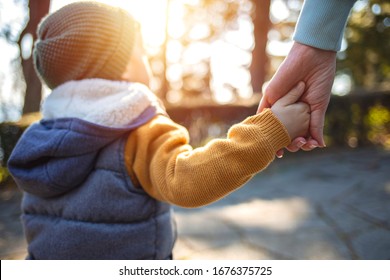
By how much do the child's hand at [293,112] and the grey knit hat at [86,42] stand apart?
0.71 metres

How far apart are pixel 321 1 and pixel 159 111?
68 centimetres

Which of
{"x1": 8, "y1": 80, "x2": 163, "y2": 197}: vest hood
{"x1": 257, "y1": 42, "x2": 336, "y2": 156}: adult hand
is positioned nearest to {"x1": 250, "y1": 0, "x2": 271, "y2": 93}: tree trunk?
{"x1": 8, "y1": 80, "x2": 163, "y2": 197}: vest hood

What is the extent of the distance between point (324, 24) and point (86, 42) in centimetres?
87

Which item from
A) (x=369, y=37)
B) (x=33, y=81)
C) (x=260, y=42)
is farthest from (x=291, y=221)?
(x=369, y=37)

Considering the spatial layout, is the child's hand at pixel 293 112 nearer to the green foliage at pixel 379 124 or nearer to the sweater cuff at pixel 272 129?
the sweater cuff at pixel 272 129

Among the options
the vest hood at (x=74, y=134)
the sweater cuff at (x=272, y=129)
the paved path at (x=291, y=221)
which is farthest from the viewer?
the paved path at (x=291, y=221)

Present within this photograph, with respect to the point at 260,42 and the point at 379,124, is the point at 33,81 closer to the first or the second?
the point at 260,42

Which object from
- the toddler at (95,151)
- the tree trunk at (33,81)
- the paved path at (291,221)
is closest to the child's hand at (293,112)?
the toddler at (95,151)

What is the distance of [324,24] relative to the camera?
89cm

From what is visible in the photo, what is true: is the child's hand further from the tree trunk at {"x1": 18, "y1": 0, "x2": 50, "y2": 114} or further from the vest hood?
the tree trunk at {"x1": 18, "y1": 0, "x2": 50, "y2": 114}

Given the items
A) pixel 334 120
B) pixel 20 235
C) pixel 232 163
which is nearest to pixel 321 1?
pixel 232 163

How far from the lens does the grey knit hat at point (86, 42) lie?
121cm
